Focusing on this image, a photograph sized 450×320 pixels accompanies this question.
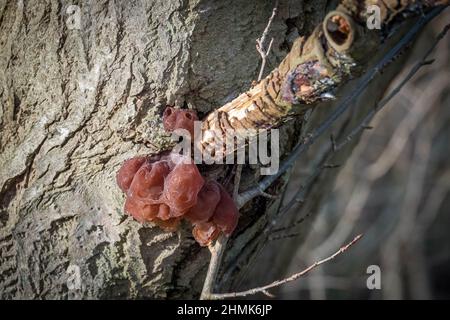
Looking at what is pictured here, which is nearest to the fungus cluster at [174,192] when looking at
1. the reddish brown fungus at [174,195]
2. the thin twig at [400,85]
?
the reddish brown fungus at [174,195]

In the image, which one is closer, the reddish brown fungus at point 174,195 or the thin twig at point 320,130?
the reddish brown fungus at point 174,195

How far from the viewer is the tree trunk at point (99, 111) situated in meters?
1.18

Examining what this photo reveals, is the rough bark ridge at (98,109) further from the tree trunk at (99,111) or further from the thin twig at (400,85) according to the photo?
the thin twig at (400,85)

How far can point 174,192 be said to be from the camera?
3.71 ft

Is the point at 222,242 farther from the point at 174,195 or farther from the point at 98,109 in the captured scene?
the point at 98,109

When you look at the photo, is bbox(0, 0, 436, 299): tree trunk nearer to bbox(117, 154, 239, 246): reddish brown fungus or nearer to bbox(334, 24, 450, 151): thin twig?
bbox(117, 154, 239, 246): reddish brown fungus

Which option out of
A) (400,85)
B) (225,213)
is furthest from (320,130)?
(225,213)

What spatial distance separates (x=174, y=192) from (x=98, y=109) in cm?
29

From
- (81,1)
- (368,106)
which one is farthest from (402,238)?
(81,1)

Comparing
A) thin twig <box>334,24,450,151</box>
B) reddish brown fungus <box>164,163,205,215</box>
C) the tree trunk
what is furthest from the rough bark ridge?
thin twig <box>334,24,450,151</box>

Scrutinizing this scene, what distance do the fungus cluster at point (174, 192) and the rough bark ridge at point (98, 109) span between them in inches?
1.9

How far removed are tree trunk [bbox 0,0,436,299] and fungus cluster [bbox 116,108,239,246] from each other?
5 cm

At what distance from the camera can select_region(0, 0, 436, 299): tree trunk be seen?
Answer: 3.86 ft

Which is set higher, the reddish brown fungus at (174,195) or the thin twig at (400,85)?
the thin twig at (400,85)
